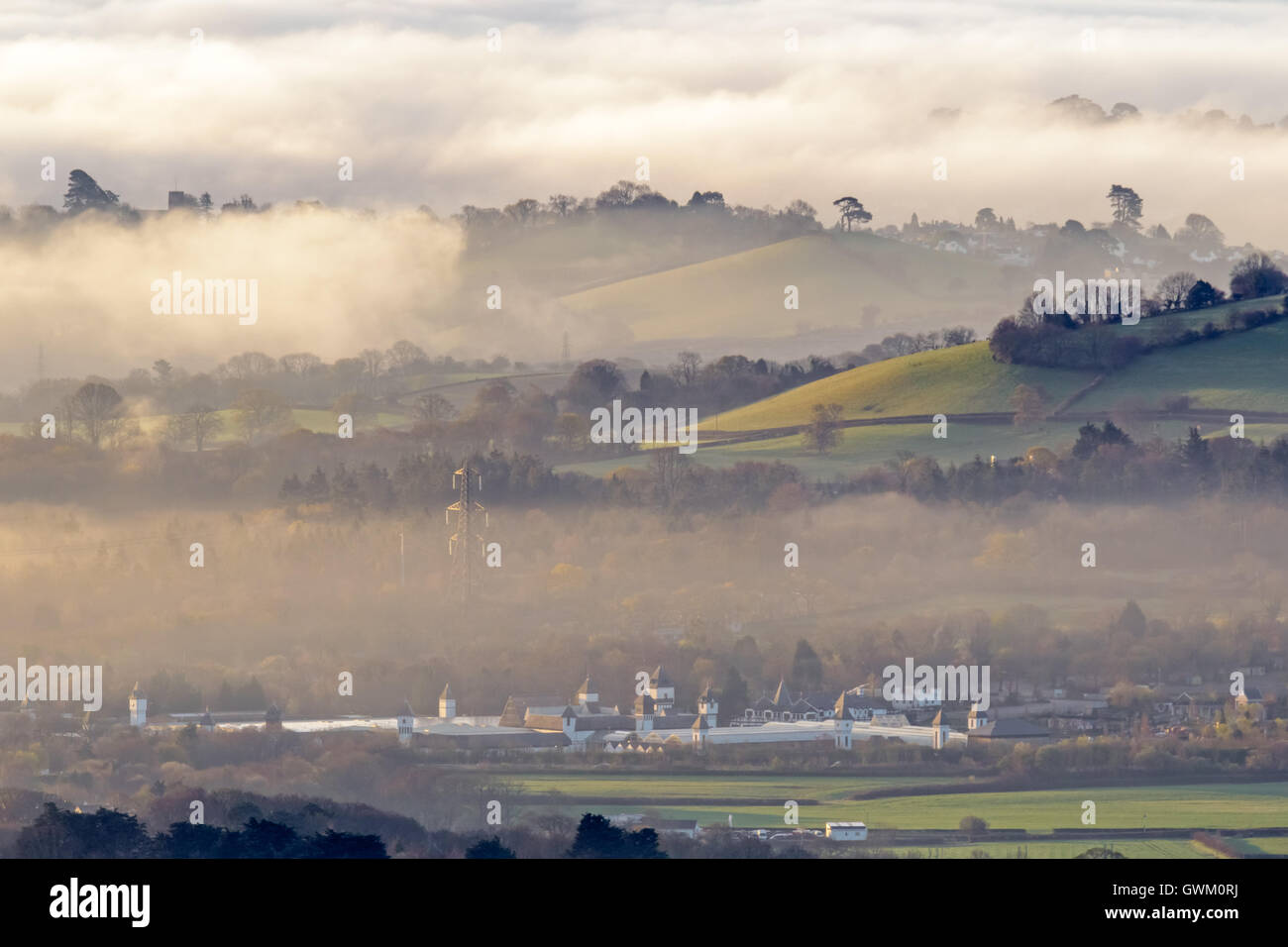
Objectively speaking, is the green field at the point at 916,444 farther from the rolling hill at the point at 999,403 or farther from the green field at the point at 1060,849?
the green field at the point at 1060,849

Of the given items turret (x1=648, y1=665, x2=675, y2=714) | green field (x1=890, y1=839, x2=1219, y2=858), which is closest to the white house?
green field (x1=890, y1=839, x2=1219, y2=858)

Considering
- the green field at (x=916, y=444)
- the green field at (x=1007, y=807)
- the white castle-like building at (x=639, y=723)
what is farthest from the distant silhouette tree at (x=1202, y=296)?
the green field at (x=1007, y=807)

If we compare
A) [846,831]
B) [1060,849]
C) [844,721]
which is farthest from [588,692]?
[1060,849]

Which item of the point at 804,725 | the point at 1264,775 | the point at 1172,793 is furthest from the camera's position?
the point at 804,725

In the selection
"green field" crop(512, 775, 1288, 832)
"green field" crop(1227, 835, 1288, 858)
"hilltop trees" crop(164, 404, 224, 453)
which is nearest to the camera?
"green field" crop(1227, 835, 1288, 858)

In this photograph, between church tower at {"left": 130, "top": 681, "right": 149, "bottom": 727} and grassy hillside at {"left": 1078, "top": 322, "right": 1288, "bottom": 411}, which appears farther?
grassy hillside at {"left": 1078, "top": 322, "right": 1288, "bottom": 411}

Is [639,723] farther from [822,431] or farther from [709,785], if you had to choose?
[822,431]

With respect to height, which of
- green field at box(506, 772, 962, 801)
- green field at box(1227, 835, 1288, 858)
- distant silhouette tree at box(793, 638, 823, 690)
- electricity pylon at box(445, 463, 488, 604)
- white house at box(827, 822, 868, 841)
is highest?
electricity pylon at box(445, 463, 488, 604)

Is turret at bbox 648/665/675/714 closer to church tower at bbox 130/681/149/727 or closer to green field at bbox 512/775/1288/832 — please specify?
green field at bbox 512/775/1288/832
